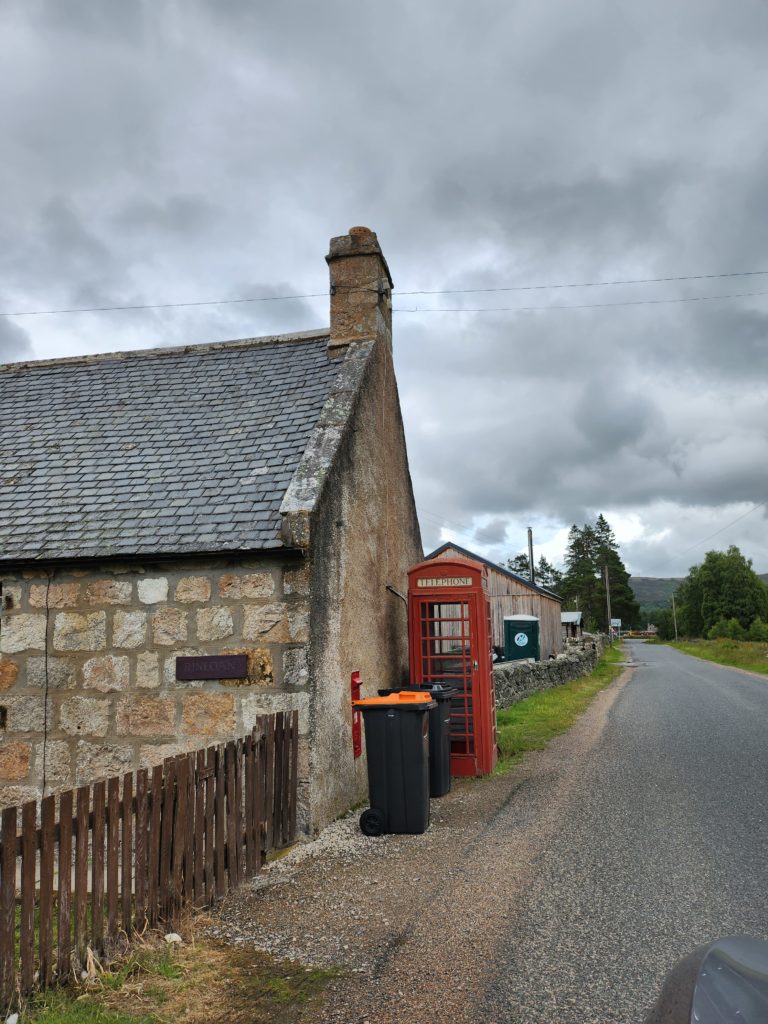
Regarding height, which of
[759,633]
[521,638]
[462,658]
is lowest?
[759,633]

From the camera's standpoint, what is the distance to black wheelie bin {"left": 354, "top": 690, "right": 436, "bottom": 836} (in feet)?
23.9

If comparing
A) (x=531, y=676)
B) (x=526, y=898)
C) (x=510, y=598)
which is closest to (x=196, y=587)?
(x=526, y=898)

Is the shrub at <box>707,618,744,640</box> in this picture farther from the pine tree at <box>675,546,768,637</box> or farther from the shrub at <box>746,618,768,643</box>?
the pine tree at <box>675,546,768,637</box>

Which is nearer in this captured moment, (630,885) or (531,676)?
(630,885)

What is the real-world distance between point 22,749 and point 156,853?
377 cm

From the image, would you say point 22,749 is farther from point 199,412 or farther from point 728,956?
point 728,956

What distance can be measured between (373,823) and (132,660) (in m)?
2.93

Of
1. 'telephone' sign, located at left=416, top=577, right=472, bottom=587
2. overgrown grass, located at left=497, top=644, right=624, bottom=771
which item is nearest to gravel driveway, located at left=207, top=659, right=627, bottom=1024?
'telephone' sign, located at left=416, top=577, right=472, bottom=587

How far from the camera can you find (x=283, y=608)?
24.0 feet

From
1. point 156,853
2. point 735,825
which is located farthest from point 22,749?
point 735,825

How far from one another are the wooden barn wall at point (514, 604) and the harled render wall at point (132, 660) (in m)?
22.4

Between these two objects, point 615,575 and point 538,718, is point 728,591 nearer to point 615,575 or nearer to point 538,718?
point 615,575

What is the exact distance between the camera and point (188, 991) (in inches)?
160

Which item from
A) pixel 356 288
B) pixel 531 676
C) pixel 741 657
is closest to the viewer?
pixel 356 288
